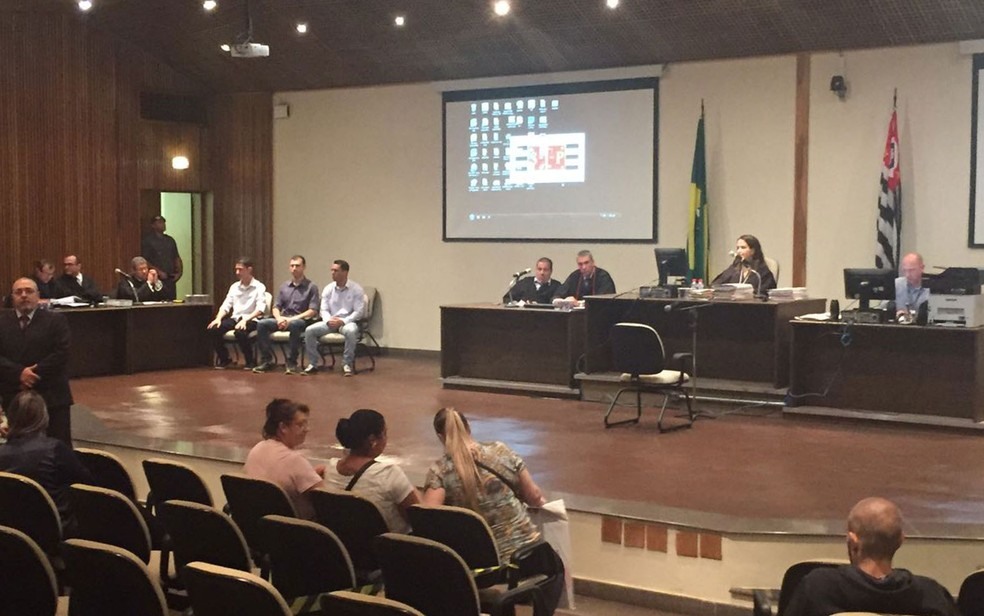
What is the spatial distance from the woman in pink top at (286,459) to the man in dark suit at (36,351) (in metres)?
2.23

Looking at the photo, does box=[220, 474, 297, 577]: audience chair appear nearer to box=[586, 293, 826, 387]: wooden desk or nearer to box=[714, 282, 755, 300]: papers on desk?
box=[586, 293, 826, 387]: wooden desk

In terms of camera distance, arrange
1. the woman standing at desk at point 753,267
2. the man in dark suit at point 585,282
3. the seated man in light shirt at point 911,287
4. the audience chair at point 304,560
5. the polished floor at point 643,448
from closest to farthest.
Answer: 1. the audience chair at point 304,560
2. the polished floor at point 643,448
3. the seated man in light shirt at point 911,287
4. the woman standing at desk at point 753,267
5. the man in dark suit at point 585,282

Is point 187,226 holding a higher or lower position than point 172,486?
higher

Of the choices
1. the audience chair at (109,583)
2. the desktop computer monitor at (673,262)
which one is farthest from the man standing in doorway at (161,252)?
the audience chair at (109,583)

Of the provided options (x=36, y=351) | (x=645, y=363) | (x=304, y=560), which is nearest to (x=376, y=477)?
(x=304, y=560)

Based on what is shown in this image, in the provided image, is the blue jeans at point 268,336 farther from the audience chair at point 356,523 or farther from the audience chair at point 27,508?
the audience chair at point 356,523

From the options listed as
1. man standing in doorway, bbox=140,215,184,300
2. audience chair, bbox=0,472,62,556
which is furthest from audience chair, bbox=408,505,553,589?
man standing in doorway, bbox=140,215,184,300

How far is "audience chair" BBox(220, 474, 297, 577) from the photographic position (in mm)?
4117

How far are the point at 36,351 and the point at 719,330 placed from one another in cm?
500

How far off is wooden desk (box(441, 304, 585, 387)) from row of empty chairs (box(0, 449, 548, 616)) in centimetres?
528

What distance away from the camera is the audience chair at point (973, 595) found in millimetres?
3203

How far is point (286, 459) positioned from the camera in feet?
14.4

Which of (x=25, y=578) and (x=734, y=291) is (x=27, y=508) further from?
(x=734, y=291)

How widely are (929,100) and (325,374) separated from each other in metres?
5.90
